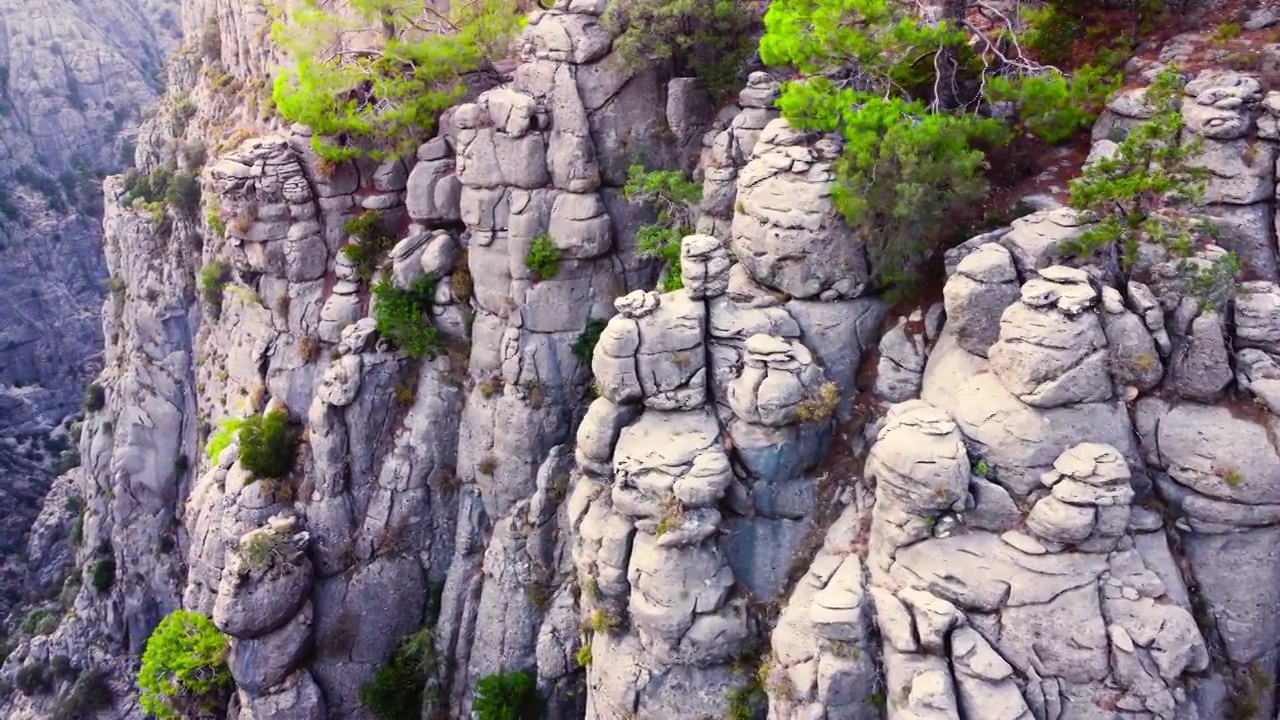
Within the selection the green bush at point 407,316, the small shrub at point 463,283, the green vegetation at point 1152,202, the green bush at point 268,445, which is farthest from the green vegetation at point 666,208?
the green bush at point 268,445

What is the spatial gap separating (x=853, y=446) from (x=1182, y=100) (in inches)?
416

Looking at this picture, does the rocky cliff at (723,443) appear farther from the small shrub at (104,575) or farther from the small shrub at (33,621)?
the small shrub at (33,621)

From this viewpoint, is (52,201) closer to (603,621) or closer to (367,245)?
(367,245)

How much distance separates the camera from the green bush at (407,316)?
29.2 metres

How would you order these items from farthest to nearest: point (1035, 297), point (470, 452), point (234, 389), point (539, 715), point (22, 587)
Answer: point (22, 587) → point (234, 389) → point (470, 452) → point (539, 715) → point (1035, 297)

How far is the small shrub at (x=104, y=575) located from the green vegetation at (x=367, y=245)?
97.8 feet

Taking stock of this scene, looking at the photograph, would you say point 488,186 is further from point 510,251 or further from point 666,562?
point 666,562

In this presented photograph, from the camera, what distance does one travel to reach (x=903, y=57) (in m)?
20.1

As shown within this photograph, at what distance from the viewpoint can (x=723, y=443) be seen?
20641 millimetres

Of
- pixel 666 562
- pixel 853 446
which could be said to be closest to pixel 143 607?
pixel 666 562

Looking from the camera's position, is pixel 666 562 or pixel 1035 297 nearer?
pixel 1035 297

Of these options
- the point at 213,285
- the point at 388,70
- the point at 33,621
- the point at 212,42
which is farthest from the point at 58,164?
the point at 388,70

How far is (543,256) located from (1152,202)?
16.7 m


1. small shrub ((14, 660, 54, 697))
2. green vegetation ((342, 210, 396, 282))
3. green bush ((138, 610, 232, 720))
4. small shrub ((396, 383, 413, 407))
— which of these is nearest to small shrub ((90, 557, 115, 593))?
small shrub ((14, 660, 54, 697))
